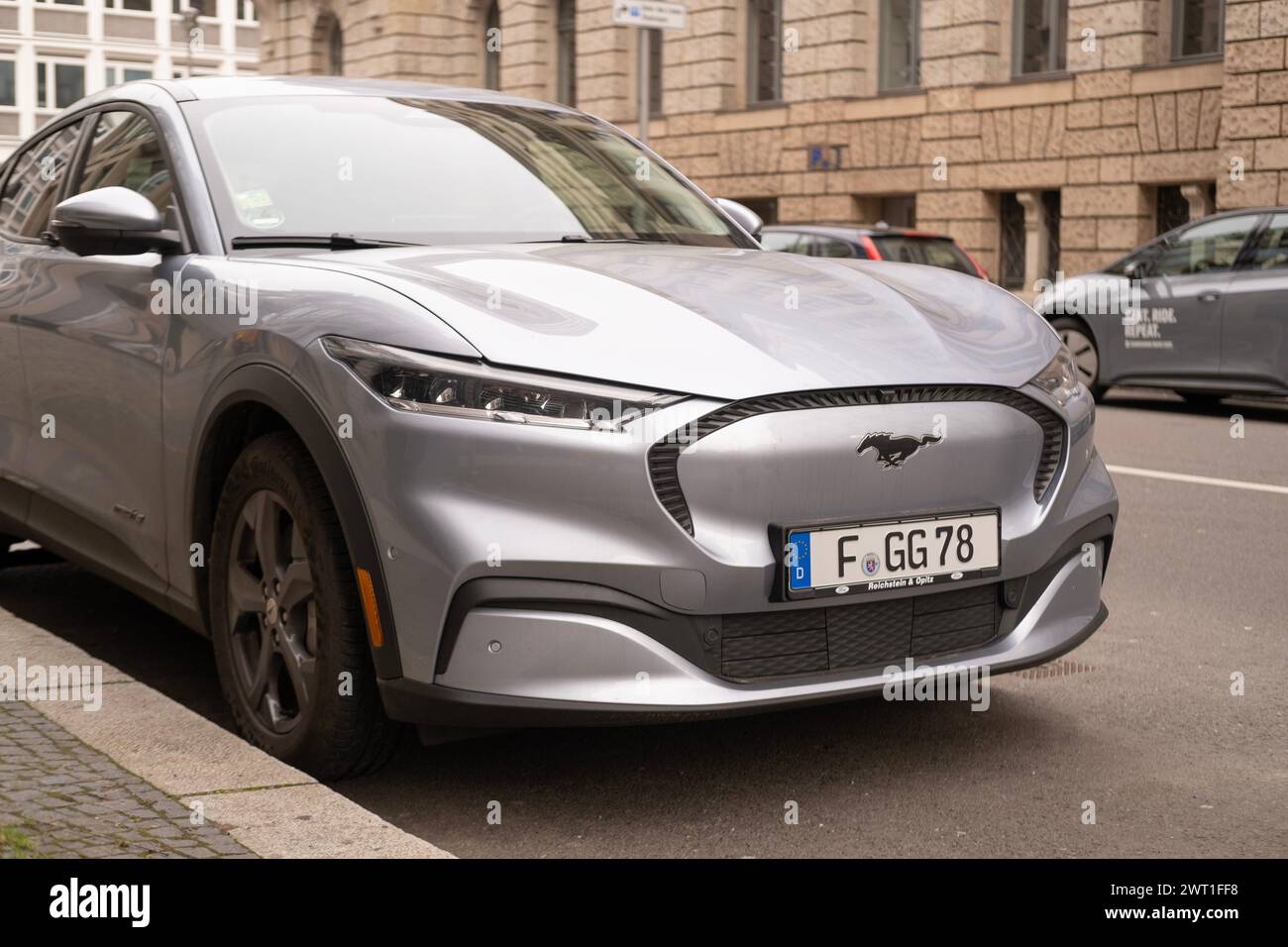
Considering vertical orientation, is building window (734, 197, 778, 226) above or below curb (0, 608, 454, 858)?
above

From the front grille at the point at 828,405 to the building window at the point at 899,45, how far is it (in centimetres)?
2420

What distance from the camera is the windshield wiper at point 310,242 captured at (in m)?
4.38

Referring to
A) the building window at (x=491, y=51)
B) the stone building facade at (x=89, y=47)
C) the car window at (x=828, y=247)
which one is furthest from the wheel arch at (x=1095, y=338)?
the stone building facade at (x=89, y=47)

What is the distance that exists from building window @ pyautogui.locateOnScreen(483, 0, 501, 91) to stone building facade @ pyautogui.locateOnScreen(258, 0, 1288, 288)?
2.63 m

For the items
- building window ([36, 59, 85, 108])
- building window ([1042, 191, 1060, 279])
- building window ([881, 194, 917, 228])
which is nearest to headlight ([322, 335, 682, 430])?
building window ([1042, 191, 1060, 279])

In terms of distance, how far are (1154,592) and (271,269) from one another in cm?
364

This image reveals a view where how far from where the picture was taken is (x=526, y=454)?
3430 mm

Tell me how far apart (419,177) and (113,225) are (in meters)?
0.79

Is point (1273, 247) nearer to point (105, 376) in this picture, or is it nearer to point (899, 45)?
point (105, 376)

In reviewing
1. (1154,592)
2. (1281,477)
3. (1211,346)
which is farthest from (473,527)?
(1211,346)

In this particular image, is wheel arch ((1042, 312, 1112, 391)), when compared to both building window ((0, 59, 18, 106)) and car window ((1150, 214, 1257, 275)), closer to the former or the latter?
car window ((1150, 214, 1257, 275))

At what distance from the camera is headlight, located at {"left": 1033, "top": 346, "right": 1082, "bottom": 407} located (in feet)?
13.1

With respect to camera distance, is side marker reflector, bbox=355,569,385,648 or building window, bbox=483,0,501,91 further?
building window, bbox=483,0,501,91

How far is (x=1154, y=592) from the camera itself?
21.0ft
